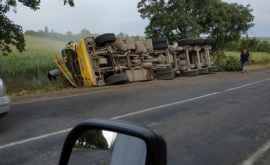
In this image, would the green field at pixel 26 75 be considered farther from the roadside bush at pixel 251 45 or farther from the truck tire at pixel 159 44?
the roadside bush at pixel 251 45

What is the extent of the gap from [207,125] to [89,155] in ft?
24.6

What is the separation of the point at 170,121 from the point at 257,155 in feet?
10.7

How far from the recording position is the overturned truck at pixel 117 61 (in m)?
20.7

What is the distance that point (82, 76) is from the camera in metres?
20.5

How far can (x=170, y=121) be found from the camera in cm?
1028

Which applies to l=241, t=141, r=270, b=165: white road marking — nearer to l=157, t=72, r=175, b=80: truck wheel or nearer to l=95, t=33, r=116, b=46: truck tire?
l=95, t=33, r=116, b=46: truck tire

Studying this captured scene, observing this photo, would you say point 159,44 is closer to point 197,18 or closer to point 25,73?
point 25,73

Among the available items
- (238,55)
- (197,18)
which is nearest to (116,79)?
(197,18)

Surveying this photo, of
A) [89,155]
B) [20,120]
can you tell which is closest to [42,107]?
[20,120]

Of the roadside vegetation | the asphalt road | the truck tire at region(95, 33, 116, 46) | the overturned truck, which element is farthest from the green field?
the roadside vegetation

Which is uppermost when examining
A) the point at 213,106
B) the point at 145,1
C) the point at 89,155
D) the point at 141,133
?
the point at 145,1

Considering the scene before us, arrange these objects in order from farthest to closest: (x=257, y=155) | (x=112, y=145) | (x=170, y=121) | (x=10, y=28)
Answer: (x=10, y=28)
(x=170, y=121)
(x=257, y=155)
(x=112, y=145)

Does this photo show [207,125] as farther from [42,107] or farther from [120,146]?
[120,146]

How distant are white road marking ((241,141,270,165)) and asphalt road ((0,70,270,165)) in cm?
10
